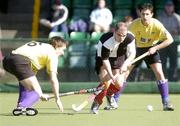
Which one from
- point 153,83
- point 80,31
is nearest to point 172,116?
point 153,83

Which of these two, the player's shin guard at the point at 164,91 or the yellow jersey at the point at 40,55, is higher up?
the yellow jersey at the point at 40,55

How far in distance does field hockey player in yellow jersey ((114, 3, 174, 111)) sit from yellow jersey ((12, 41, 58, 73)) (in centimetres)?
155

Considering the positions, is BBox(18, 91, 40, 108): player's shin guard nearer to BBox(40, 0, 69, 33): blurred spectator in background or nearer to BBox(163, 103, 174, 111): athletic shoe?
BBox(163, 103, 174, 111): athletic shoe

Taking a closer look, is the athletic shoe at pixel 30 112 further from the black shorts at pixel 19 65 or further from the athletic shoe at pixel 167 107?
the athletic shoe at pixel 167 107

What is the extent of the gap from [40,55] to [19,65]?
0.27 meters

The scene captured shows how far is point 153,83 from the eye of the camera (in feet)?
35.7

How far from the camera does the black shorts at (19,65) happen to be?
765cm

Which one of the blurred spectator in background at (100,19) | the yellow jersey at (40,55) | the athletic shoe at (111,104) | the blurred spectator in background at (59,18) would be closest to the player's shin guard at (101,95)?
the athletic shoe at (111,104)

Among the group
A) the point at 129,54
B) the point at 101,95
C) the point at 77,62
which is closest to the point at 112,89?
the point at 101,95

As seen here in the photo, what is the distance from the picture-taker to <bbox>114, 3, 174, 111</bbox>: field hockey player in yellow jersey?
28.4 ft

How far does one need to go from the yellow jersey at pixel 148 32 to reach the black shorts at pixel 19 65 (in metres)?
1.81

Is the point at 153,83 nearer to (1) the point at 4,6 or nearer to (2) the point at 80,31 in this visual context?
(2) the point at 80,31

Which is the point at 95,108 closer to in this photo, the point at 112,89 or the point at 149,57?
the point at 112,89

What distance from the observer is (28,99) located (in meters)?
7.93
